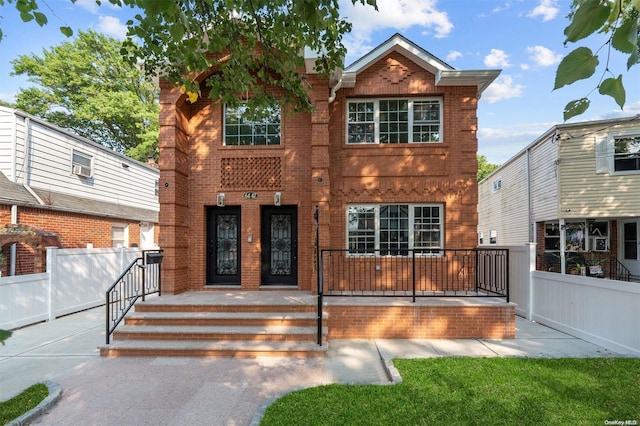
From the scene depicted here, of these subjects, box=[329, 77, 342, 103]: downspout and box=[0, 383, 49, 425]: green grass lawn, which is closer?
box=[0, 383, 49, 425]: green grass lawn

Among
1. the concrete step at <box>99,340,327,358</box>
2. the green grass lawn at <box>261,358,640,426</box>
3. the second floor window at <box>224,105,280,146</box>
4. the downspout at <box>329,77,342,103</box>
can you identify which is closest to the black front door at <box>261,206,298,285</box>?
the second floor window at <box>224,105,280,146</box>

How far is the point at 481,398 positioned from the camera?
3.86m

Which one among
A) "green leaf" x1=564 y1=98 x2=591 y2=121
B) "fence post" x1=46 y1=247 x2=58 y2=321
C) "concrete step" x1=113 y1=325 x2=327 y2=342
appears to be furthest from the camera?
"fence post" x1=46 y1=247 x2=58 y2=321

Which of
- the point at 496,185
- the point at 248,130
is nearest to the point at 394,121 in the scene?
the point at 248,130

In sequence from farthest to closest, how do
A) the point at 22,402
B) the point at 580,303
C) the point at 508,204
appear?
1. the point at 508,204
2. the point at 580,303
3. the point at 22,402

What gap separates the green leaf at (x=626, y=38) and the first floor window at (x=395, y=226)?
736cm

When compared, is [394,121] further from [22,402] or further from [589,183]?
[589,183]

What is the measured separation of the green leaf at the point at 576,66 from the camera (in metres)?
0.96

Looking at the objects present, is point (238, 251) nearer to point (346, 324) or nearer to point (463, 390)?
point (346, 324)

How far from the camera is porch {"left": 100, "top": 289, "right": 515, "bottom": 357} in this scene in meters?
5.68

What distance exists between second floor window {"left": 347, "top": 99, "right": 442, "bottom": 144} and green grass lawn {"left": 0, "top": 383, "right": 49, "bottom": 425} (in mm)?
7413

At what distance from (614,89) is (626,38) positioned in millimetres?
142

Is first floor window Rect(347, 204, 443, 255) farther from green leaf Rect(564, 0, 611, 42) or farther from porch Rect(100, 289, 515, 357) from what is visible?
→ green leaf Rect(564, 0, 611, 42)

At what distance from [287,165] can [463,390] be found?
19.9ft
